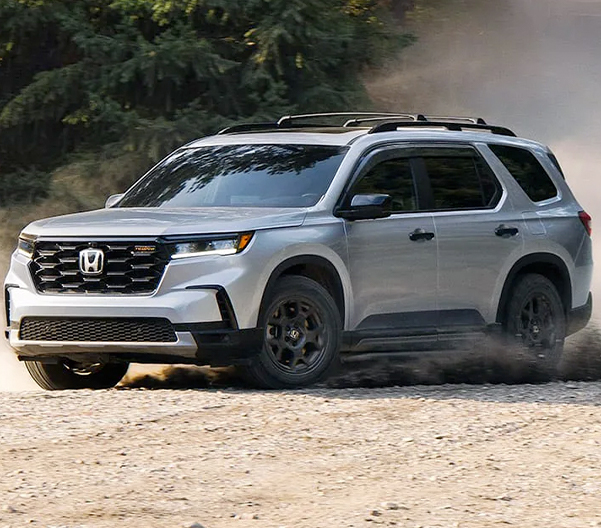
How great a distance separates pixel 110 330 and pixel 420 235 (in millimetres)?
2375

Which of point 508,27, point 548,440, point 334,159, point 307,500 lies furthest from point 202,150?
point 508,27

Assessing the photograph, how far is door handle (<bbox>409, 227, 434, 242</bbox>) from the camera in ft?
34.0

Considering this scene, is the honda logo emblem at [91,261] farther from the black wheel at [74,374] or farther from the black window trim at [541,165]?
the black window trim at [541,165]

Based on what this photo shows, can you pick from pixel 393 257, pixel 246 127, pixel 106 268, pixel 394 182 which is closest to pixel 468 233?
pixel 394 182

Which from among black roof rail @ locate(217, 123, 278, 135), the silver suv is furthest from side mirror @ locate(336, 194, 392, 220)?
black roof rail @ locate(217, 123, 278, 135)

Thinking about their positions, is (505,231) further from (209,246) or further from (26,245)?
(26,245)

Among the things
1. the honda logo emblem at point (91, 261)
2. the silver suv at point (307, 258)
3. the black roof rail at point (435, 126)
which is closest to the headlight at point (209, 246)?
the silver suv at point (307, 258)

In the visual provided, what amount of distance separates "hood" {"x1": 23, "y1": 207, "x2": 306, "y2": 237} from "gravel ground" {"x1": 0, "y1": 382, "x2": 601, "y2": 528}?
3.29 feet

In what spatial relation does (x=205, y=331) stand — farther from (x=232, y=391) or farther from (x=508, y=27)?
(x=508, y=27)

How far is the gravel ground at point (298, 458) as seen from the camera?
6.31m

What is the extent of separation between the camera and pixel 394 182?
10578mm

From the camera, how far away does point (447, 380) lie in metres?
10.4

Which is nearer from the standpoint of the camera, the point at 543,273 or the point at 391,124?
the point at 391,124

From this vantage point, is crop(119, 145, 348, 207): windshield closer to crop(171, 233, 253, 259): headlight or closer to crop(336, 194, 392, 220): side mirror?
crop(336, 194, 392, 220): side mirror
